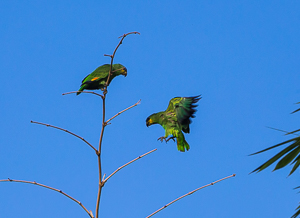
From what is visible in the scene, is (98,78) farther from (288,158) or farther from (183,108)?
(288,158)

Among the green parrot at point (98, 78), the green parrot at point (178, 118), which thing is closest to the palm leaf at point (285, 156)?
the green parrot at point (178, 118)

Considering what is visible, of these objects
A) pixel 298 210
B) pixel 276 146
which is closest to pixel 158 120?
pixel 276 146

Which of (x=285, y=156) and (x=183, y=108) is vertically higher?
(x=183, y=108)

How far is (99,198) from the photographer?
2234 mm

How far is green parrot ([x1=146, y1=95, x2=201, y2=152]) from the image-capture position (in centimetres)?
361

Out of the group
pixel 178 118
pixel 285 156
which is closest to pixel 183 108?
pixel 178 118

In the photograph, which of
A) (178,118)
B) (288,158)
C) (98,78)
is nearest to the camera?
(288,158)

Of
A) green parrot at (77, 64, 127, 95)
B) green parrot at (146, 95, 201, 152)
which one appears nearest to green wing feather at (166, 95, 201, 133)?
green parrot at (146, 95, 201, 152)

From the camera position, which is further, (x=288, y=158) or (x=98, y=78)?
(x=98, y=78)

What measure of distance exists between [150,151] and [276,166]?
4.60ft

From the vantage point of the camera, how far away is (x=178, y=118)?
3.65m

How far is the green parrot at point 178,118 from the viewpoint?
11.8ft

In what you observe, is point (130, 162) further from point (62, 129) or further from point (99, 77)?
point (99, 77)

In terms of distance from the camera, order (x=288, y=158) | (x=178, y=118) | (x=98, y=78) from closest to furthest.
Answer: (x=288, y=158) → (x=178, y=118) → (x=98, y=78)
